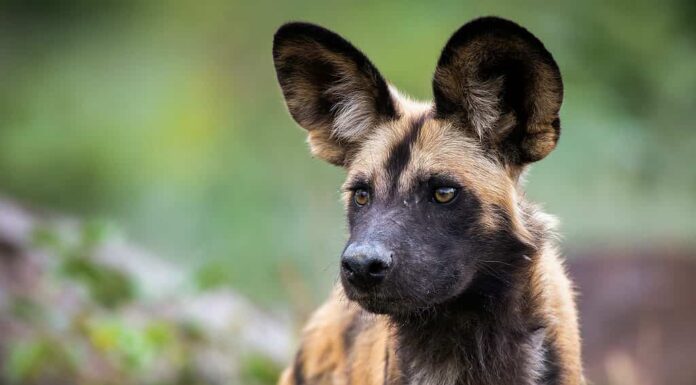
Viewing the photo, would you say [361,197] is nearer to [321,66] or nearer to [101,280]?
[321,66]

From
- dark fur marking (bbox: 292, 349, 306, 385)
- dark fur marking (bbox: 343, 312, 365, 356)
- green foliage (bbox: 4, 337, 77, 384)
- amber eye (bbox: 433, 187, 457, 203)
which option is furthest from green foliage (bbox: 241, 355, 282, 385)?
amber eye (bbox: 433, 187, 457, 203)

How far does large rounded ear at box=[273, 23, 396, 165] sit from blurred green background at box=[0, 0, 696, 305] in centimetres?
384

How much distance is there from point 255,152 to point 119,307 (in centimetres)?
383

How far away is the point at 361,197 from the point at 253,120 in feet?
21.9

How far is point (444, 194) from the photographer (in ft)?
13.0

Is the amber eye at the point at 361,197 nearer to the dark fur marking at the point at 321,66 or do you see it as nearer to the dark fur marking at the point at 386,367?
the dark fur marking at the point at 321,66

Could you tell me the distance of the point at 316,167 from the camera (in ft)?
33.3

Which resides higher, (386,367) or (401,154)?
(401,154)

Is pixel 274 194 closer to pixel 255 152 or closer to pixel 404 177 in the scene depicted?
pixel 255 152

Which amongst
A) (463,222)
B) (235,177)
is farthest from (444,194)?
(235,177)

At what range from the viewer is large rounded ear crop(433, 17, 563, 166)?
153 inches

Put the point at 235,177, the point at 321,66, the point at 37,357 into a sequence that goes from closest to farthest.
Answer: the point at 321,66
the point at 37,357
the point at 235,177

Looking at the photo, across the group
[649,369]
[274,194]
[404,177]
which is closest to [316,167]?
[274,194]

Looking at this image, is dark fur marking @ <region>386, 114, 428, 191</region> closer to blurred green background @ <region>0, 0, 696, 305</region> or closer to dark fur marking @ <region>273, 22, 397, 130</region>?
dark fur marking @ <region>273, 22, 397, 130</region>
